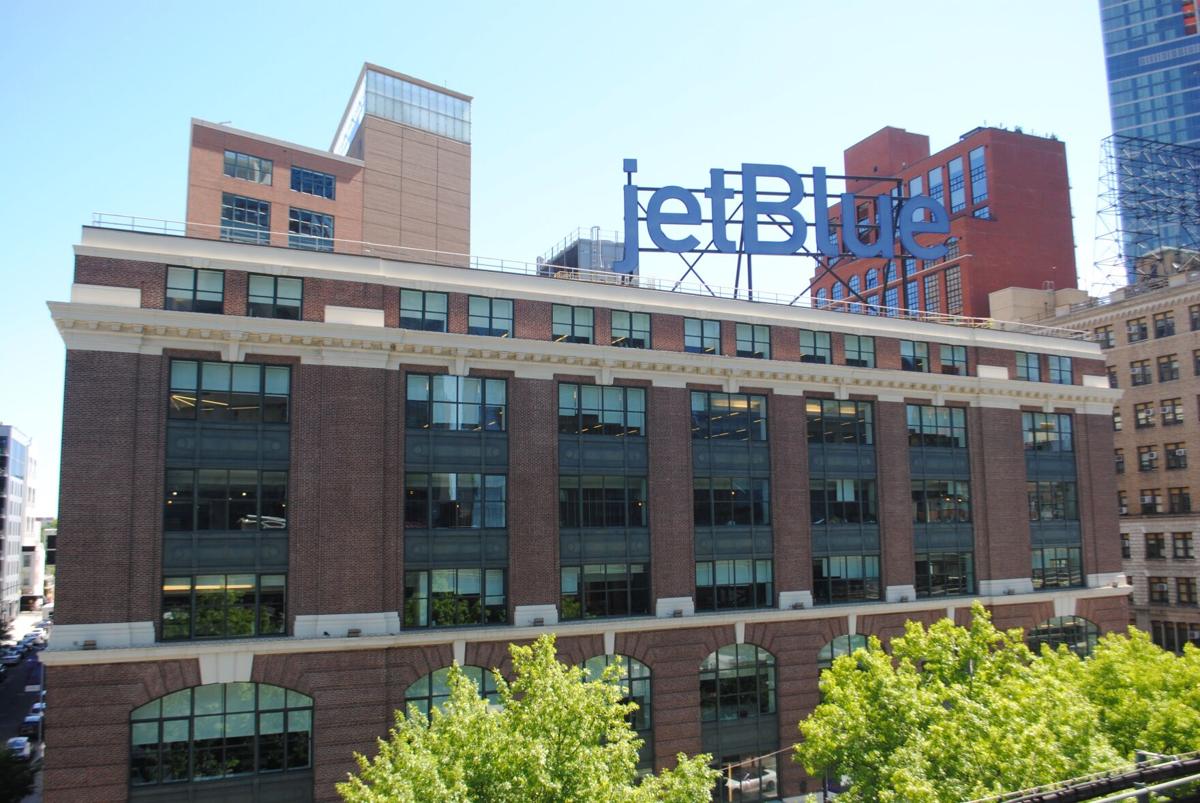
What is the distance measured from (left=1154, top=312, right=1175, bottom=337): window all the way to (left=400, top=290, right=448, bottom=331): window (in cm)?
5419

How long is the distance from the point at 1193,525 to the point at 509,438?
5261 cm

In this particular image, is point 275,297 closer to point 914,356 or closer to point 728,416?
point 728,416

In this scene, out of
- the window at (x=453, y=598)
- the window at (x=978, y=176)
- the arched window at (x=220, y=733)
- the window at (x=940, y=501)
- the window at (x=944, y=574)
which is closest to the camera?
the arched window at (x=220, y=733)

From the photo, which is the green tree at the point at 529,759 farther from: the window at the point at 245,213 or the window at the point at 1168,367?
the window at the point at 1168,367

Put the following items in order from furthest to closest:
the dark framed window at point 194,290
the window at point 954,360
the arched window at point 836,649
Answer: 1. the window at point 954,360
2. the arched window at point 836,649
3. the dark framed window at point 194,290

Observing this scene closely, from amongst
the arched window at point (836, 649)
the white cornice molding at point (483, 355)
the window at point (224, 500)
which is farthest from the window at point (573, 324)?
the arched window at point (836, 649)

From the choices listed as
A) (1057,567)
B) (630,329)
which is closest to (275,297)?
(630,329)

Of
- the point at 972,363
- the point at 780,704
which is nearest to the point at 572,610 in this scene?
the point at 780,704

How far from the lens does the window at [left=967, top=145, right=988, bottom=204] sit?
84.3 meters

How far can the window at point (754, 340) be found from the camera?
1741 inches

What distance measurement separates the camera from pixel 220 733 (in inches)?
1260

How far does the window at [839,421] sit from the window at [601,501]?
10.1m

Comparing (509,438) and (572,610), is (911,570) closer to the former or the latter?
(572,610)

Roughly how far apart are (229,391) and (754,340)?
24008 millimetres
